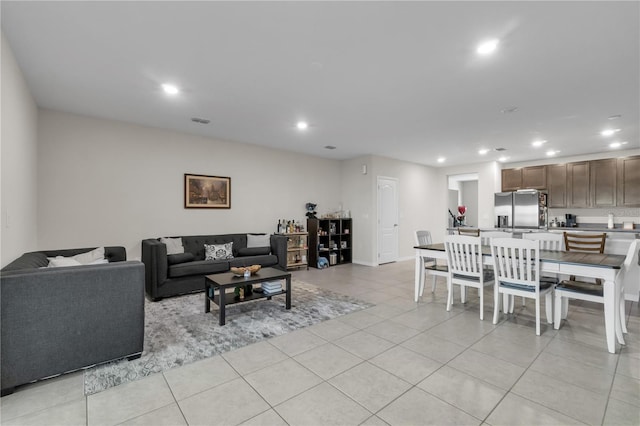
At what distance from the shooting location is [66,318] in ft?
7.06

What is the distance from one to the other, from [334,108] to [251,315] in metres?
2.90

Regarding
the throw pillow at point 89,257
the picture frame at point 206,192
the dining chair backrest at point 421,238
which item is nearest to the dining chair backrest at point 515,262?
the dining chair backrest at point 421,238

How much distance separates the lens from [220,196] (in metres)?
5.68

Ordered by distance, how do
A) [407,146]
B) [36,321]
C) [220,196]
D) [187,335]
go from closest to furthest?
[36,321], [187,335], [220,196], [407,146]

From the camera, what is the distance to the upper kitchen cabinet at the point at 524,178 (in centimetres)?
718

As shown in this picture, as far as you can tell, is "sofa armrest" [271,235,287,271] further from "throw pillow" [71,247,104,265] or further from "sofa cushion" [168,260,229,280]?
"throw pillow" [71,247,104,265]

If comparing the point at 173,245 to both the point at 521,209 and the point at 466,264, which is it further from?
the point at 521,209

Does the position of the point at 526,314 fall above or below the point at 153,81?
below

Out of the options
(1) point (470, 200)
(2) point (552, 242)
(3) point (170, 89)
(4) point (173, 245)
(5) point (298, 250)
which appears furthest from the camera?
(1) point (470, 200)

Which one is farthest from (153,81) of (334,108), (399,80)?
(399,80)

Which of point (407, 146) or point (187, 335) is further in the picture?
point (407, 146)

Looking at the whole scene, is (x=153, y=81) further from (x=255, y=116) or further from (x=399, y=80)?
(x=399, y=80)

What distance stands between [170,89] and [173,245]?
2437 millimetres

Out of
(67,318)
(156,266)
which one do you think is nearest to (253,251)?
(156,266)
